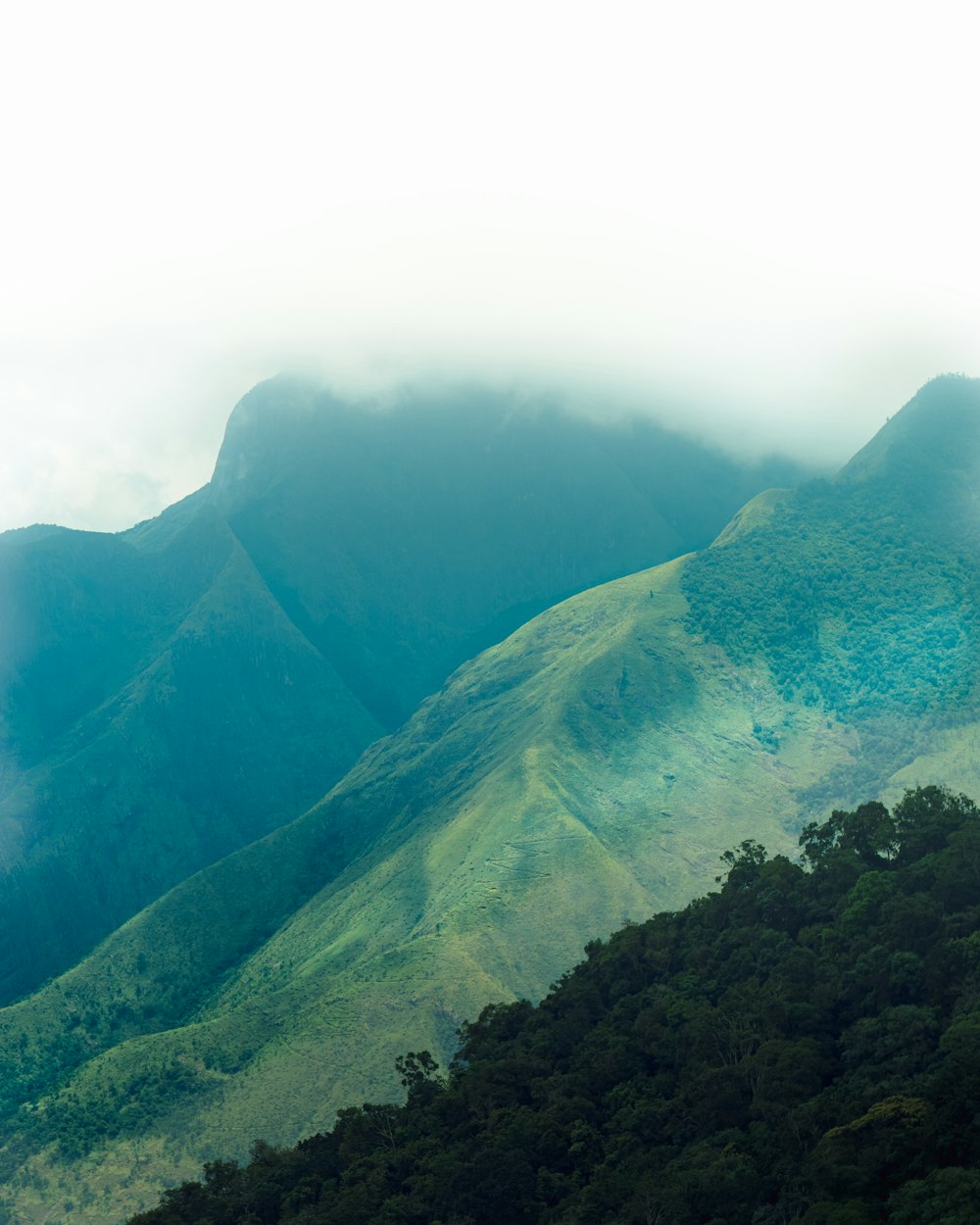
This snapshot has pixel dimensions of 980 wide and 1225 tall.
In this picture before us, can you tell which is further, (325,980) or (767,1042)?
(325,980)

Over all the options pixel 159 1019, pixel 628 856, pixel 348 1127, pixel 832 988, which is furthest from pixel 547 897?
pixel 832 988

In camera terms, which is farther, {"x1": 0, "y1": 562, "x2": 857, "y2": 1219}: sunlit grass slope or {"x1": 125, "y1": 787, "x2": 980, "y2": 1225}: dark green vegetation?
{"x1": 0, "y1": 562, "x2": 857, "y2": 1219}: sunlit grass slope

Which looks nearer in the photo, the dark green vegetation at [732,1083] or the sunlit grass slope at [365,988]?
the dark green vegetation at [732,1083]

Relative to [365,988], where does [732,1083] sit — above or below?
below

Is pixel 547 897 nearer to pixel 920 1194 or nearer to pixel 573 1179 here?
pixel 573 1179

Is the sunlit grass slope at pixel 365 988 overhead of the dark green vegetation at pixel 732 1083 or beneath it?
overhead

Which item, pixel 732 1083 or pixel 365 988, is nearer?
pixel 732 1083

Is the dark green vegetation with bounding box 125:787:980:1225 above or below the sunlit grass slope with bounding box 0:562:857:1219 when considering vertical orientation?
below

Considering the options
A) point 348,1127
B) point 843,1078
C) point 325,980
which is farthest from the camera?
point 325,980
